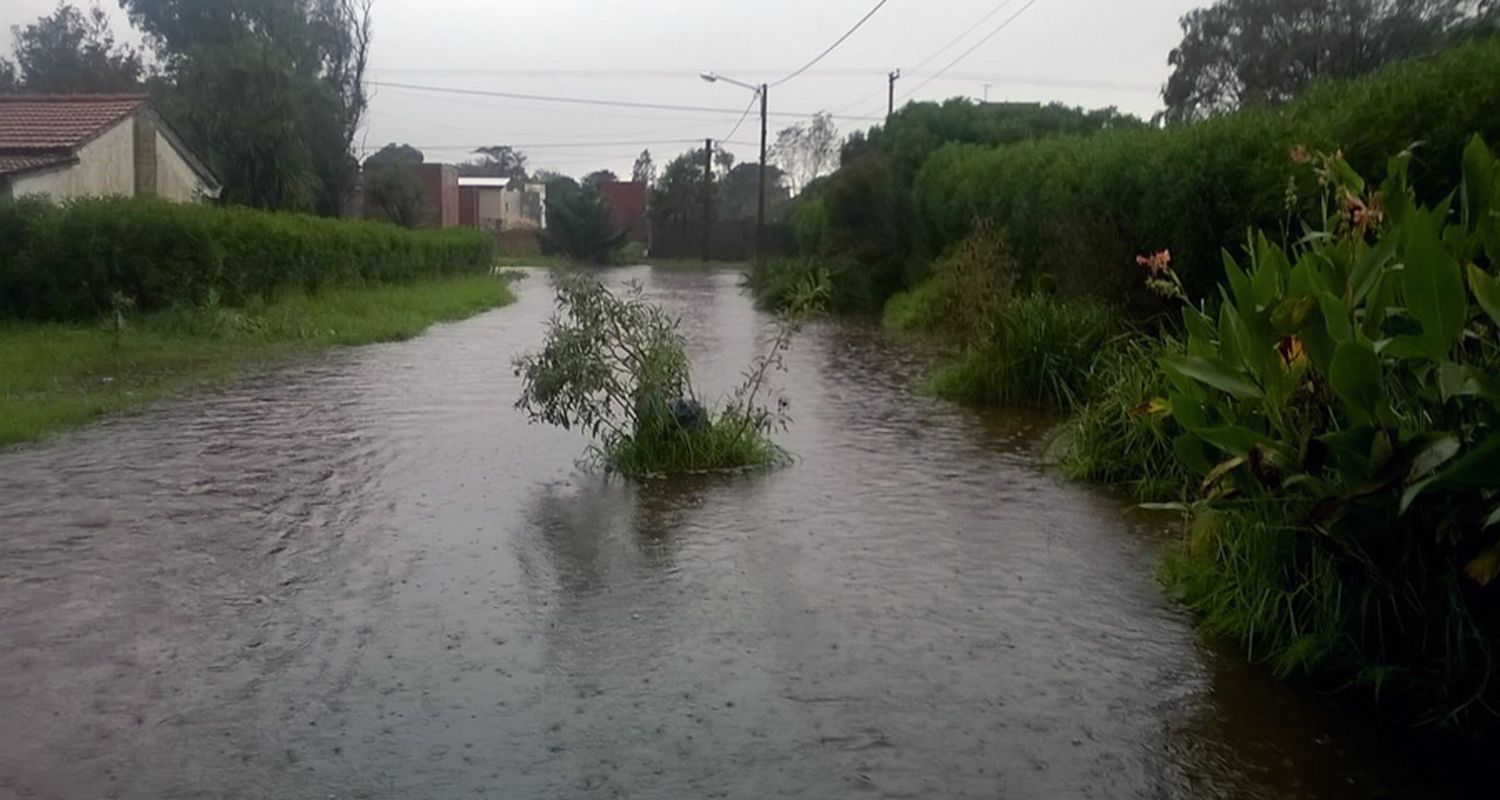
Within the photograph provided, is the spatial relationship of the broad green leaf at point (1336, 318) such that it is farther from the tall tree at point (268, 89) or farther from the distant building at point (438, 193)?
the distant building at point (438, 193)

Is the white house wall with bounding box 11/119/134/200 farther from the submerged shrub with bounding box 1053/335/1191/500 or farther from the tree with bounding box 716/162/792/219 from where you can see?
the tree with bounding box 716/162/792/219

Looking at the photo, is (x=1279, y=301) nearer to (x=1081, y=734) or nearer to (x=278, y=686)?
(x=1081, y=734)

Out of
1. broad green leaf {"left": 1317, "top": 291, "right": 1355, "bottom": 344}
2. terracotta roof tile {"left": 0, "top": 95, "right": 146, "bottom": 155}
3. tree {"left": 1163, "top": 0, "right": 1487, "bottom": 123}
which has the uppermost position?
tree {"left": 1163, "top": 0, "right": 1487, "bottom": 123}

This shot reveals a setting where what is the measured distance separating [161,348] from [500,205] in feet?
240

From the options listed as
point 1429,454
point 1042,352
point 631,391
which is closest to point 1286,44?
point 1042,352

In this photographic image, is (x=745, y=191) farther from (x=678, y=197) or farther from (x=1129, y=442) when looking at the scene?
(x=1129, y=442)

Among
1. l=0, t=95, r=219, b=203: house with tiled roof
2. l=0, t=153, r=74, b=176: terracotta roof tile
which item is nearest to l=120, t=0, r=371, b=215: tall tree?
l=0, t=95, r=219, b=203: house with tiled roof

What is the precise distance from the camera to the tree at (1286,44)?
16.6 m

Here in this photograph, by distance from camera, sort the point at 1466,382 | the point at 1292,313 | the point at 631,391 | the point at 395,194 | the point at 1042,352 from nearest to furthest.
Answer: the point at 1466,382 → the point at 1292,313 → the point at 631,391 → the point at 1042,352 → the point at 395,194

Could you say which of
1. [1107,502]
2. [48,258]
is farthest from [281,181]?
[1107,502]

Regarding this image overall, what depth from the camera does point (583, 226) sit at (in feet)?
190

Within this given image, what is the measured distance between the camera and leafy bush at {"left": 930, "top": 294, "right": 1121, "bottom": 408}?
13070mm

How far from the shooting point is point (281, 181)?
38438 millimetres

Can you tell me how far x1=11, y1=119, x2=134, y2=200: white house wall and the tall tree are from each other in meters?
8.39
